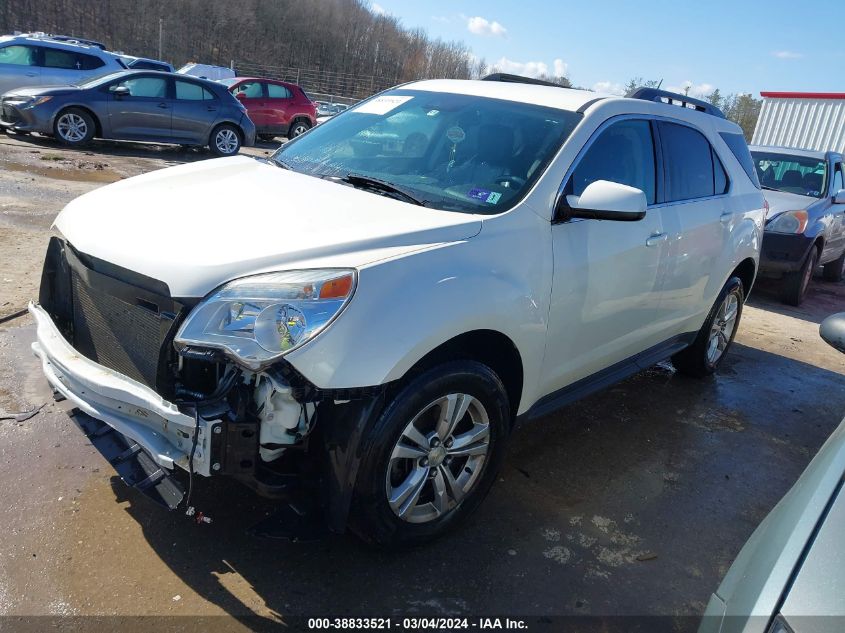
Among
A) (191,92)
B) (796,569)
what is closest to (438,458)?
(796,569)

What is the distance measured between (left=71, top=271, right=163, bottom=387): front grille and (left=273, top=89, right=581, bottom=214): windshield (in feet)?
3.89

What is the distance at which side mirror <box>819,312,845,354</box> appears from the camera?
7.45 feet

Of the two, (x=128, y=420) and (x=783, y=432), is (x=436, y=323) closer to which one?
(x=128, y=420)

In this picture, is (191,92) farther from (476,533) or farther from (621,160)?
(476,533)

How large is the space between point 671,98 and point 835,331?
109 inches

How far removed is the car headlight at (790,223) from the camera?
26.6ft

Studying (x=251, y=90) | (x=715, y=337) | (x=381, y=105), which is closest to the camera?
(x=381, y=105)

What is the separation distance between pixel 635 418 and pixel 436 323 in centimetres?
255

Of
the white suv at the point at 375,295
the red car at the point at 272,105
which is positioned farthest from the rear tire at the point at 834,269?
the red car at the point at 272,105

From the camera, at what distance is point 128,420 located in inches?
92.9

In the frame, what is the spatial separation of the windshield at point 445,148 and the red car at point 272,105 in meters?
14.7

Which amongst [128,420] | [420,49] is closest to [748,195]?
[128,420]

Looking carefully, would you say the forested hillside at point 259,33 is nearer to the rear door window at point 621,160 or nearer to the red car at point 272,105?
the red car at point 272,105

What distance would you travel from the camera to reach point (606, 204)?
2922 mm
